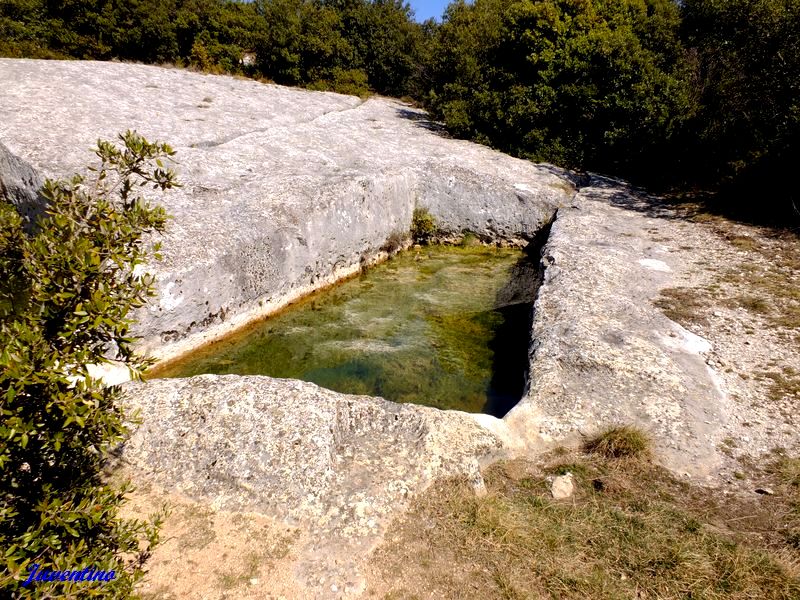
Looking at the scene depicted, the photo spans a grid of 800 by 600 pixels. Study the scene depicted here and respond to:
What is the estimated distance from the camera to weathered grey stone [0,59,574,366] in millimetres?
11328

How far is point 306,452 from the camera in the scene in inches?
267

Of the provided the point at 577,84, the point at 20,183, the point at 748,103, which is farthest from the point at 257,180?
the point at 748,103

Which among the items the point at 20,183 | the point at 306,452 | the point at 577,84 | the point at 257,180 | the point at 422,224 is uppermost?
the point at 577,84

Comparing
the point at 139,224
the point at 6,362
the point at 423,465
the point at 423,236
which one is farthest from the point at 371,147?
the point at 6,362

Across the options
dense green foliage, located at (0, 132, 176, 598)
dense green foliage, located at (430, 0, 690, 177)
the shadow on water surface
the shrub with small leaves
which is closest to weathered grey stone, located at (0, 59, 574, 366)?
the shrub with small leaves

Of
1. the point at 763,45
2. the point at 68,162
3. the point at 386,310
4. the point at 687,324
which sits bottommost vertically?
the point at 386,310

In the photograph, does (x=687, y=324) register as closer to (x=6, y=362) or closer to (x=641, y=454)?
(x=641, y=454)

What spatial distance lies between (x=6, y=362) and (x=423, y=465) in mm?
4880

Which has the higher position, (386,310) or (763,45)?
(763,45)

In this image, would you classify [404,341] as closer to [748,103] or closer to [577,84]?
[748,103]

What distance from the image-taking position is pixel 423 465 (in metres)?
6.84

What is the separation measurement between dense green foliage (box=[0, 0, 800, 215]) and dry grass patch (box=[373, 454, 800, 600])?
1342 centimetres

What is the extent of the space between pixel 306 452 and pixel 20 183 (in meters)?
11.7

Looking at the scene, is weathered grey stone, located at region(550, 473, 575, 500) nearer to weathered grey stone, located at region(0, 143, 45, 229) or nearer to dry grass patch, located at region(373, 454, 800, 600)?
dry grass patch, located at region(373, 454, 800, 600)
